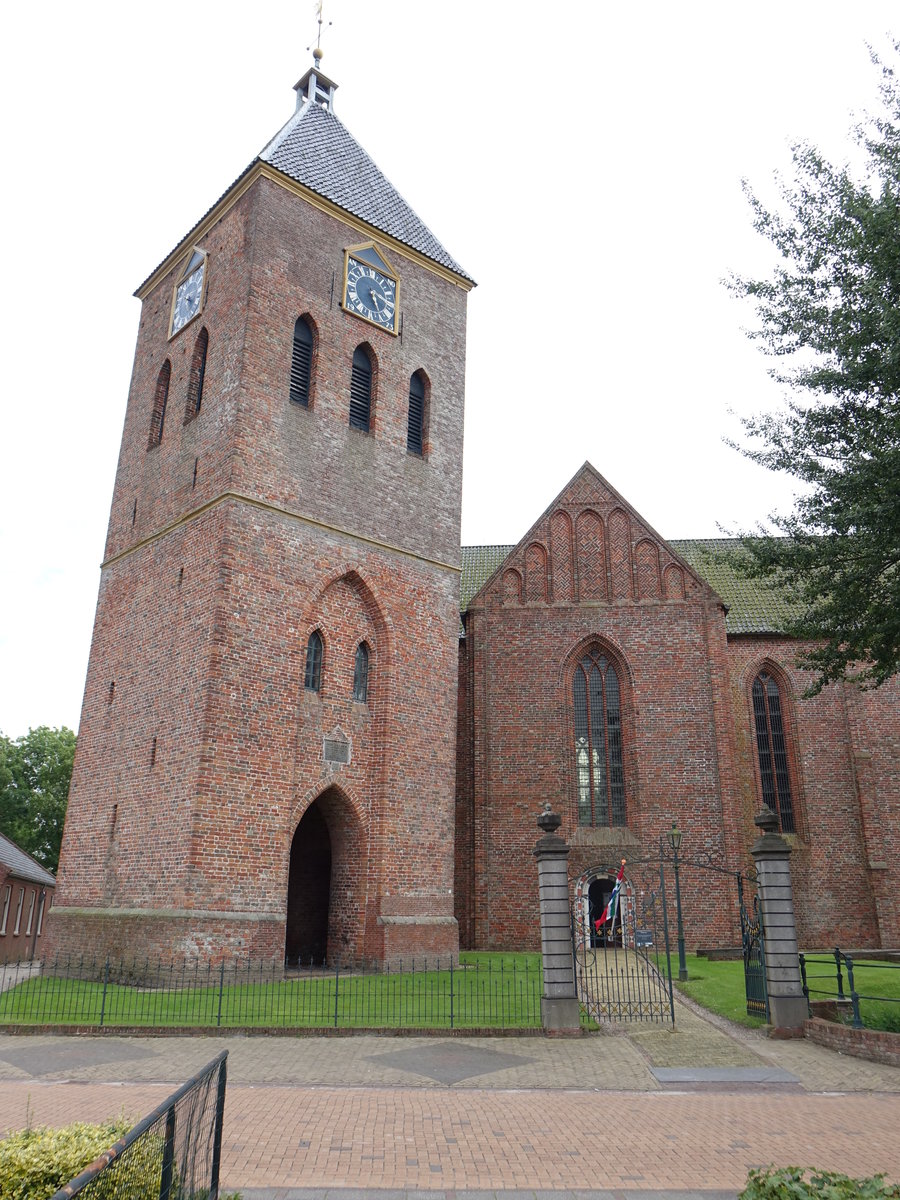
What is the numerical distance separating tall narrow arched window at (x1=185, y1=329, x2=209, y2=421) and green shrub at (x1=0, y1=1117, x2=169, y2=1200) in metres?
19.4

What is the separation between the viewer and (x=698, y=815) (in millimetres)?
A: 24000

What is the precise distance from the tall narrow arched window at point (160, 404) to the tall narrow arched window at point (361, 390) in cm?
488

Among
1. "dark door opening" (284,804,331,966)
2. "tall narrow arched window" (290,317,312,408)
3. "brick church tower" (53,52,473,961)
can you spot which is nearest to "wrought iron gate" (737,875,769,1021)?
"brick church tower" (53,52,473,961)

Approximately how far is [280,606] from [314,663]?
1.69m

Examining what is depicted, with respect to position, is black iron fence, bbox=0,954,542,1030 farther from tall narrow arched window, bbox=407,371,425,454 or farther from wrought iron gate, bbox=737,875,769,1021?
tall narrow arched window, bbox=407,371,425,454

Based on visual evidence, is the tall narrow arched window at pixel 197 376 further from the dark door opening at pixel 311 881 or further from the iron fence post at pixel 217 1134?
the iron fence post at pixel 217 1134

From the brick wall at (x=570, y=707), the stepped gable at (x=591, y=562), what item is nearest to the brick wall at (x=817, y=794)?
the brick wall at (x=570, y=707)

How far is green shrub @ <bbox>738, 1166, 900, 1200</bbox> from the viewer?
412cm

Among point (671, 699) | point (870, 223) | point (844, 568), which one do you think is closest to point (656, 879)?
point (671, 699)

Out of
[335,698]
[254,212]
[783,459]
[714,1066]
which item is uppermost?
[254,212]

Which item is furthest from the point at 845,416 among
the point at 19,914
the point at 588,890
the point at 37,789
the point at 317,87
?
the point at 37,789

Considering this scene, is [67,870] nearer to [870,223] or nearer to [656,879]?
[656,879]

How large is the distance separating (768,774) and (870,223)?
57.4 ft

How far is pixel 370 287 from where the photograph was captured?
23.4 metres
